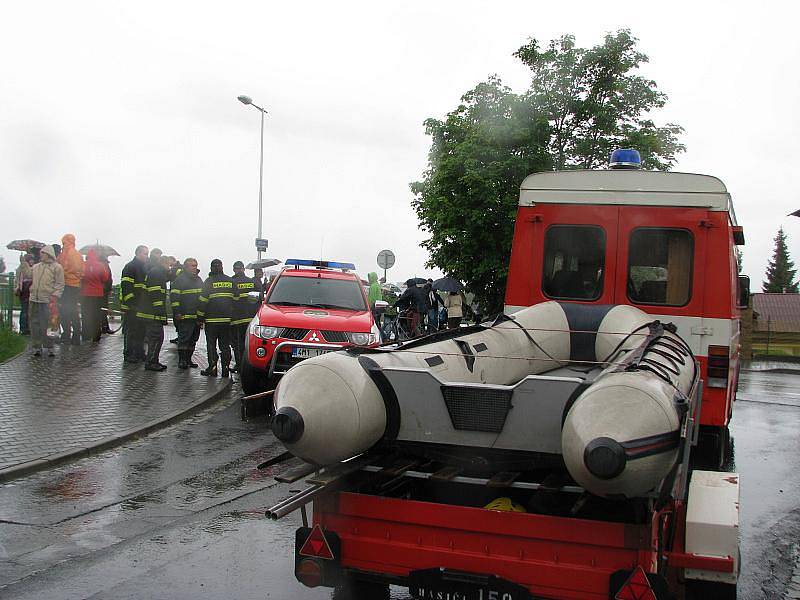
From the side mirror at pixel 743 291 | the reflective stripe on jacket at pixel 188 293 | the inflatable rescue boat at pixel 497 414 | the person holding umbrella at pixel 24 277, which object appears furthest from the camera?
the person holding umbrella at pixel 24 277

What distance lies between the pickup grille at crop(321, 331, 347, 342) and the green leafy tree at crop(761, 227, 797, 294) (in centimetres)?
9423

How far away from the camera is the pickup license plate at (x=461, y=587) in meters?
3.70

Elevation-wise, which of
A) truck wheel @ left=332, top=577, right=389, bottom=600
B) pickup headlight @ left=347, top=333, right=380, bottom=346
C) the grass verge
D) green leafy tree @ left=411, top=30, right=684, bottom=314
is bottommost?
truck wheel @ left=332, top=577, right=389, bottom=600

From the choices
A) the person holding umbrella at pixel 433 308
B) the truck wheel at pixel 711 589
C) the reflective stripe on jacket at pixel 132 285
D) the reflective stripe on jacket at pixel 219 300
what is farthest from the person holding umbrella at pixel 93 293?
the truck wheel at pixel 711 589

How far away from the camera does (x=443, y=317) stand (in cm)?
2088

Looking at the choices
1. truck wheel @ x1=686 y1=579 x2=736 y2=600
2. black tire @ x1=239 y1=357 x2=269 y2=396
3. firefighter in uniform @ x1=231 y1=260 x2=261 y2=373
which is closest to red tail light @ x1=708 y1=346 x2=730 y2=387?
truck wheel @ x1=686 y1=579 x2=736 y2=600

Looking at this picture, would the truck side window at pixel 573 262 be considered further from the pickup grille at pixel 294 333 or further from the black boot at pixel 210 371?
the black boot at pixel 210 371

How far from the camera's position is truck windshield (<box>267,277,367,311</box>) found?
41.2 ft

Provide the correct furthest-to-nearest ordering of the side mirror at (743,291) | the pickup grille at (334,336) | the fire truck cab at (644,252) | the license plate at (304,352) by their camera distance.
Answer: the pickup grille at (334,336) → the license plate at (304,352) → the side mirror at (743,291) → the fire truck cab at (644,252)

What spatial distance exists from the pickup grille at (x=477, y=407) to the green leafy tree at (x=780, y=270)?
100527 millimetres

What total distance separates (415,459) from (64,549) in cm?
268

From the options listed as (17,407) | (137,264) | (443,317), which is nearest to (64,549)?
(17,407)

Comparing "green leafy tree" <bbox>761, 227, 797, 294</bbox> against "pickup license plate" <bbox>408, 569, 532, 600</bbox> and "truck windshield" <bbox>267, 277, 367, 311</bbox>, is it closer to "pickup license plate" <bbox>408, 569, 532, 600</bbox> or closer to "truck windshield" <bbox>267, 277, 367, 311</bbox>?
"truck windshield" <bbox>267, 277, 367, 311</bbox>

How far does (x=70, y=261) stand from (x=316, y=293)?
6.38 metres
